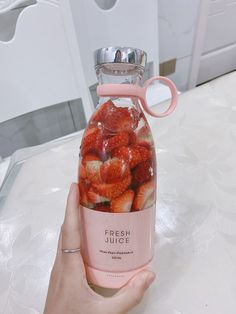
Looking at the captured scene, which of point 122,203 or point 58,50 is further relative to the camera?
point 58,50

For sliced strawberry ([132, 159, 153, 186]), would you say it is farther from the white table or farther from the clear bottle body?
the white table

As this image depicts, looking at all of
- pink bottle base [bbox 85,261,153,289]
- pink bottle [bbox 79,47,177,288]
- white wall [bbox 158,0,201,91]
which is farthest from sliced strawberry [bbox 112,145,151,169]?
white wall [bbox 158,0,201,91]

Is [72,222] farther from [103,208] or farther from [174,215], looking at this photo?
[174,215]

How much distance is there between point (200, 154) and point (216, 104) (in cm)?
20

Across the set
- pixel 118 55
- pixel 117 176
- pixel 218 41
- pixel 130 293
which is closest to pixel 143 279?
pixel 130 293

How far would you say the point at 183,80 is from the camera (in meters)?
1.66

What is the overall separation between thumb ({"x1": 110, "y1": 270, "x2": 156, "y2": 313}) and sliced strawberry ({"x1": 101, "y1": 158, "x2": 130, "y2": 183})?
12 cm

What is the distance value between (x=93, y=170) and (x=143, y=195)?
0.06 metres

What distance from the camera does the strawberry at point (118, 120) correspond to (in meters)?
0.30

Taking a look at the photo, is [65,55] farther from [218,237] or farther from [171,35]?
[171,35]

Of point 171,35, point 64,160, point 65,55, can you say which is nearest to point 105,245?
point 64,160

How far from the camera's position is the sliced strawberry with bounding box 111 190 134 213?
283mm

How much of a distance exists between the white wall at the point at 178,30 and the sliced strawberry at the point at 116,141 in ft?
3.82

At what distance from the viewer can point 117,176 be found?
11.2 inches
